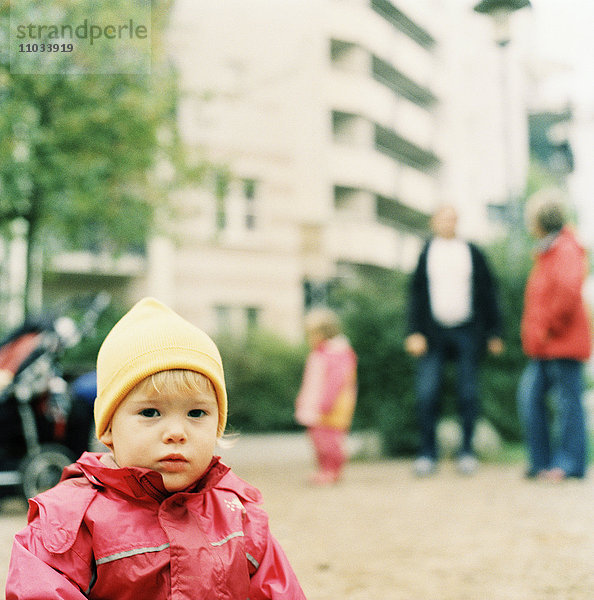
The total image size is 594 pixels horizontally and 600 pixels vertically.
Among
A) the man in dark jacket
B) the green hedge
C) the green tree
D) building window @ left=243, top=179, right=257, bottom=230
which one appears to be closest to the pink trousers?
the man in dark jacket

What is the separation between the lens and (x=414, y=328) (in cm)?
669

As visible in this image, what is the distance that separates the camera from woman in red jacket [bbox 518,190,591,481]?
5816mm

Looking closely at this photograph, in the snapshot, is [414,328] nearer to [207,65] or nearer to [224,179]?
[224,179]

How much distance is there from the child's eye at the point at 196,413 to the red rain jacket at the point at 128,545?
0.36ft

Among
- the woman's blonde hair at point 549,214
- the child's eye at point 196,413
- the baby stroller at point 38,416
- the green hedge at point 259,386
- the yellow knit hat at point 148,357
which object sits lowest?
the green hedge at point 259,386

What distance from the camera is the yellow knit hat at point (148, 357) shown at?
187 cm

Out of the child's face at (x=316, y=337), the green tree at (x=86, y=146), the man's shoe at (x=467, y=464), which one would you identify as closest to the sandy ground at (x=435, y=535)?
the man's shoe at (x=467, y=464)

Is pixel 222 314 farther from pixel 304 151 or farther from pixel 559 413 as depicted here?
pixel 559 413

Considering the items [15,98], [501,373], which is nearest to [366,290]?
[501,373]

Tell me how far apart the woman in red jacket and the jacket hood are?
4.38 metres

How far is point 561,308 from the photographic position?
582cm

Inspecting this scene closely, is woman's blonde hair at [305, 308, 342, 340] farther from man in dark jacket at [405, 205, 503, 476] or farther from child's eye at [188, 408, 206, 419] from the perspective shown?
child's eye at [188, 408, 206, 419]

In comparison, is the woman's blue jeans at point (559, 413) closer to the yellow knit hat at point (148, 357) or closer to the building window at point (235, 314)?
the yellow knit hat at point (148, 357)

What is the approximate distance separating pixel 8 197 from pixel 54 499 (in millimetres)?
5727
